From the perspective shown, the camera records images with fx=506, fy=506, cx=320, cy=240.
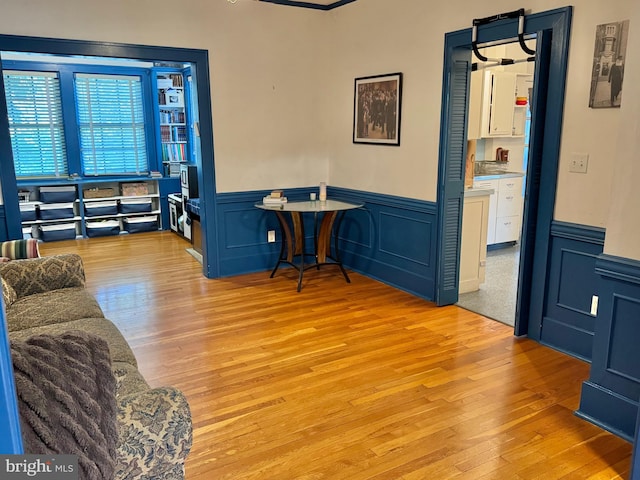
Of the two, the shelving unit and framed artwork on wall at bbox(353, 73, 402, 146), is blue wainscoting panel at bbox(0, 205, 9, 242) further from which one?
framed artwork on wall at bbox(353, 73, 402, 146)

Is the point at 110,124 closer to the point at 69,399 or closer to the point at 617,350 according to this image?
the point at 69,399

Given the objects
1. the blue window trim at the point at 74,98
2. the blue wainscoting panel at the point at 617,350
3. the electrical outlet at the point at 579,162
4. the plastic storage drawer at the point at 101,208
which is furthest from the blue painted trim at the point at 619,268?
the blue window trim at the point at 74,98

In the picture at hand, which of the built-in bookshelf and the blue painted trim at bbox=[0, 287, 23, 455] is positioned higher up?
the built-in bookshelf

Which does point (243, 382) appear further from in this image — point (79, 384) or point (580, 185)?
point (580, 185)

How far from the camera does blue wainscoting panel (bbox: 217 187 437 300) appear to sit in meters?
4.42

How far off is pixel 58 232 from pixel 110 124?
173 centimetres

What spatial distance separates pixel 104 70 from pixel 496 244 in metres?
5.80

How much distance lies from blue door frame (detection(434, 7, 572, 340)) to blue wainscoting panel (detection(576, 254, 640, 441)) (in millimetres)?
937

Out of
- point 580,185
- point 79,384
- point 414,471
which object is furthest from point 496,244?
point 79,384

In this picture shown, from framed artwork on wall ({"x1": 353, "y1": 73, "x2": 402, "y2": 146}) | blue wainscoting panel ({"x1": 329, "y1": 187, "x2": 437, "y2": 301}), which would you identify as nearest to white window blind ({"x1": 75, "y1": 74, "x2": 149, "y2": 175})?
blue wainscoting panel ({"x1": 329, "y1": 187, "x2": 437, "y2": 301})

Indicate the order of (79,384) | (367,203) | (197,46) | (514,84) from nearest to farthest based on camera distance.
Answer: (79,384)
(197,46)
(367,203)
(514,84)

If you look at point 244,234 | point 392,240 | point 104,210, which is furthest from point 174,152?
point 392,240

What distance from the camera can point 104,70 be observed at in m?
7.10

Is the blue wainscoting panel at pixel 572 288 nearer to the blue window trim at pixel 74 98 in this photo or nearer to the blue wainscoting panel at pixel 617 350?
the blue wainscoting panel at pixel 617 350
